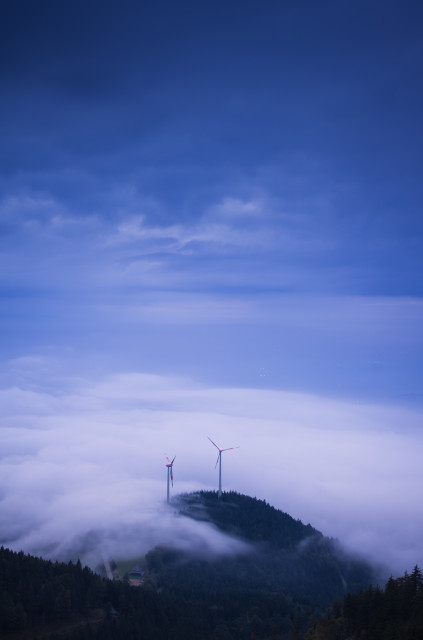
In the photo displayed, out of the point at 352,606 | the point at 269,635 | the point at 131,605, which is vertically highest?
the point at 352,606

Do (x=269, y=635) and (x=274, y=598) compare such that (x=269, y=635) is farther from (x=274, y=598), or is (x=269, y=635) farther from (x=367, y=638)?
(x=367, y=638)

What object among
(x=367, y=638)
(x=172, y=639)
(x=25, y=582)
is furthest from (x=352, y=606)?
(x=25, y=582)

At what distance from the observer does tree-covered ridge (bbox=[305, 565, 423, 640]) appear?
109 metres

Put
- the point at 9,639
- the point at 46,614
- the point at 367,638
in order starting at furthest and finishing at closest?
the point at 46,614 → the point at 9,639 → the point at 367,638

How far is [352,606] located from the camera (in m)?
128

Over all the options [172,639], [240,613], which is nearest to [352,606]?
[172,639]

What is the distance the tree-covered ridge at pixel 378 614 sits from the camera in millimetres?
108631

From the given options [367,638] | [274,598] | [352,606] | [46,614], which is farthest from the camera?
[274,598]

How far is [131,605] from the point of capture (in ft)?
522

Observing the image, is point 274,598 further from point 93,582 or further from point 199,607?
point 93,582

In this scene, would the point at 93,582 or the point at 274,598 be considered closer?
the point at 93,582

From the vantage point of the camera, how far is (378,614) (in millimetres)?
117688

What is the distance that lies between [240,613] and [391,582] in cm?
7089

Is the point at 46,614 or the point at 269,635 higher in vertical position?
the point at 46,614
